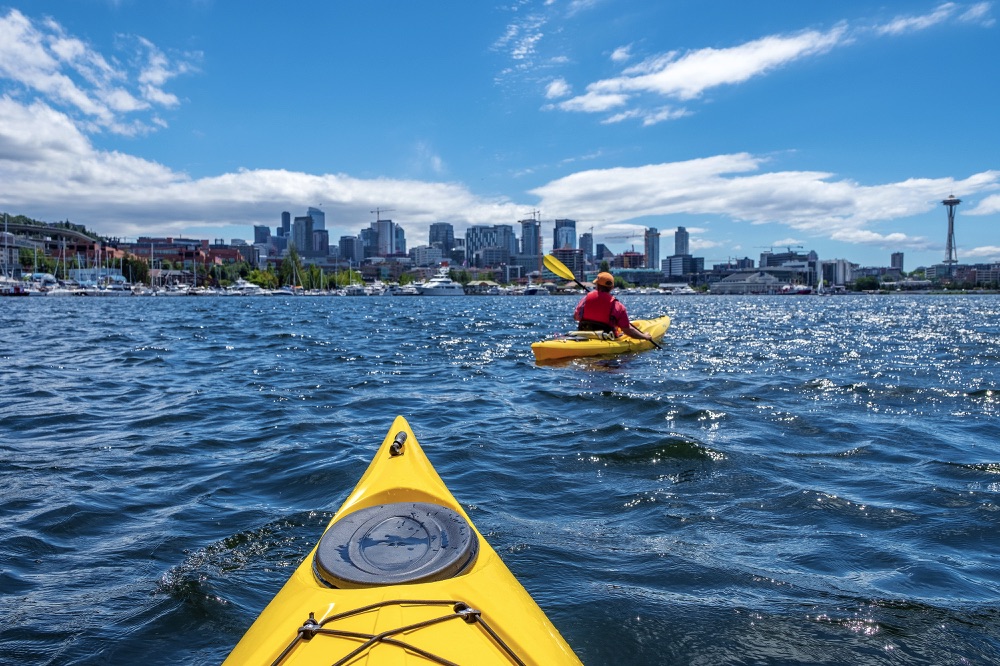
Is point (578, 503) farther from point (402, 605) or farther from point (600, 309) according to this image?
point (600, 309)

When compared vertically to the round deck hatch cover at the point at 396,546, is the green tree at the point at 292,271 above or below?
above

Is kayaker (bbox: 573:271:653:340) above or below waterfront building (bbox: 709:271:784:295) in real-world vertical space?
below

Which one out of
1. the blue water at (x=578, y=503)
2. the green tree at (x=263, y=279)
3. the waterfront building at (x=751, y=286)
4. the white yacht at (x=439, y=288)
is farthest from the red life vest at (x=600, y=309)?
the waterfront building at (x=751, y=286)

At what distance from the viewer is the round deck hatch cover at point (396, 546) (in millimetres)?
2520

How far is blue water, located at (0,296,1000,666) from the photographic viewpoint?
325cm

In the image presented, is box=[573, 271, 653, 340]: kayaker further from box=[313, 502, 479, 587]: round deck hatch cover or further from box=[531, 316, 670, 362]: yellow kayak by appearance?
box=[313, 502, 479, 587]: round deck hatch cover

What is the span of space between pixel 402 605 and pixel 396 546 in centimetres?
45

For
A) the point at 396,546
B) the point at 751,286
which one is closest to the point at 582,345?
the point at 396,546

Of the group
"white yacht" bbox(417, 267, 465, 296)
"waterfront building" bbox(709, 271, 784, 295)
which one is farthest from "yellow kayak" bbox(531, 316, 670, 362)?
"waterfront building" bbox(709, 271, 784, 295)

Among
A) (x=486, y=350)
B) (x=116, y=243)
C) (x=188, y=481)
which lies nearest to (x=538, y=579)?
(x=188, y=481)

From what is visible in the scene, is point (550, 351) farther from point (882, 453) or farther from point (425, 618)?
point (425, 618)

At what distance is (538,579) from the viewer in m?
3.76

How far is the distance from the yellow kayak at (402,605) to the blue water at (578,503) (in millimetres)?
872

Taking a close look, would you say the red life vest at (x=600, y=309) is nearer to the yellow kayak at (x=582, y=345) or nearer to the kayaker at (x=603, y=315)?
the kayaker at (x=603, y=315)
